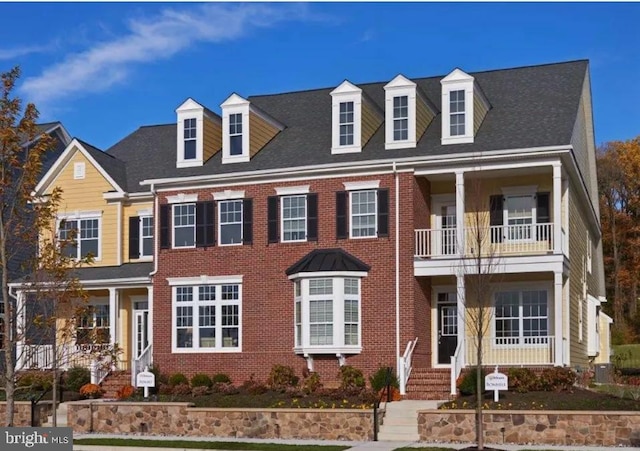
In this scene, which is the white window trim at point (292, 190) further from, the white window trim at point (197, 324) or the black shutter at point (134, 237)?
the black shutter at point (134, 237)

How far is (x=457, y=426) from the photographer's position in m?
21.4

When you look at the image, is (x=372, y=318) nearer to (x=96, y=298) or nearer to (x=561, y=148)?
(x=561, y=148)

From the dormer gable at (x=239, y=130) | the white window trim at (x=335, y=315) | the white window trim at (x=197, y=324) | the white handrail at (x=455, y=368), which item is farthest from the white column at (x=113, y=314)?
the white handrail at (x=455, y=368)

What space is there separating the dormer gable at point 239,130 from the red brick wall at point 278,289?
1.45 m

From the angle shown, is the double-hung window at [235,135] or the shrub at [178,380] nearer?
the shrub at [178,380]

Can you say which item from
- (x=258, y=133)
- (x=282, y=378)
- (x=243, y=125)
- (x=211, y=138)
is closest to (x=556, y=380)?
(x=282, y=378)

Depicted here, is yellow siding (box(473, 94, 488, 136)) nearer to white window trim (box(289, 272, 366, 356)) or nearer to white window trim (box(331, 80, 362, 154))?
white window trim (box(331, 80, 362, 154))

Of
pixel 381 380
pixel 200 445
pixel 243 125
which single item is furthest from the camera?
pixel 243 125

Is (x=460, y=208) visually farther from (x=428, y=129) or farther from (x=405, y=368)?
(x=405, y=368)

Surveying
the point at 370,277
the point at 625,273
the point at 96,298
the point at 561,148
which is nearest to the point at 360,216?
the point at 370,277

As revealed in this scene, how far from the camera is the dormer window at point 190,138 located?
107 ft

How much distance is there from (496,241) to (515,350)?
3.33 metres

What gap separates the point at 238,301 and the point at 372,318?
4.57 meters

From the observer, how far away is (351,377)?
27.8 m
